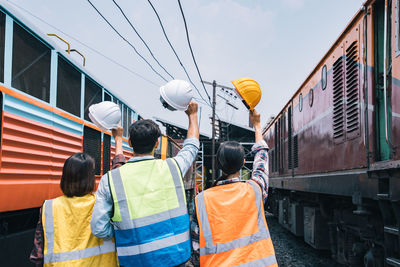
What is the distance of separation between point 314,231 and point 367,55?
3956mm

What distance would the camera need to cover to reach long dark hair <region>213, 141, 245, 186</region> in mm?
2256

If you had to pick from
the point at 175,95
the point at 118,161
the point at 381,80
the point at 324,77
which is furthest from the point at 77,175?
the point at 324,77

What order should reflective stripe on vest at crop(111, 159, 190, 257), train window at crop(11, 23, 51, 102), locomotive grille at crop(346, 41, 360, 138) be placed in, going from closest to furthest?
1. reflective stripe on vest at crop(111, 159, 190, 257)
2. train window at crop(11, 23, 51, 102)
3. locomotive grille at crop(346, 41, 360, 138)

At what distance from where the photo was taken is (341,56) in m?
5.08

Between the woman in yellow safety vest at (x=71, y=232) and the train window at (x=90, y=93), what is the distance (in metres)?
3.61

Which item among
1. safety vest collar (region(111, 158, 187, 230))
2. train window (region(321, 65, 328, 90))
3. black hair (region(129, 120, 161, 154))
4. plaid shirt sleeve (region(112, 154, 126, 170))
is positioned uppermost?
train window (region(321, 65, 328, 90))

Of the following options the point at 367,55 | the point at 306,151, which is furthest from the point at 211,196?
the point at 306,151

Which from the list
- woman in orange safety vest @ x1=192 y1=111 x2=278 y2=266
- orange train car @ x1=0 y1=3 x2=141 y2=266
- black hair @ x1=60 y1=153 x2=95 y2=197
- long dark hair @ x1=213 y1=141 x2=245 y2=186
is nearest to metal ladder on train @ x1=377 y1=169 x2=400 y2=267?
woman in orange safety vest @ x1=192 y1=111 x2=278 y2=266

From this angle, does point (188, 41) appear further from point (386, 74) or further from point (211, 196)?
point (211, 196)

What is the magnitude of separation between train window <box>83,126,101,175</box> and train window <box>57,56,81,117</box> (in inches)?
17.5

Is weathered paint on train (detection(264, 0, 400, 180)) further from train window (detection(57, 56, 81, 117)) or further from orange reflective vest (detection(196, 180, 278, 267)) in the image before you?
train window (detection(57, 56, 81, 117))

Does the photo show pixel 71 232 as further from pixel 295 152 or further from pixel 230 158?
pixel 295 152

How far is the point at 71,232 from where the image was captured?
2.28 metres

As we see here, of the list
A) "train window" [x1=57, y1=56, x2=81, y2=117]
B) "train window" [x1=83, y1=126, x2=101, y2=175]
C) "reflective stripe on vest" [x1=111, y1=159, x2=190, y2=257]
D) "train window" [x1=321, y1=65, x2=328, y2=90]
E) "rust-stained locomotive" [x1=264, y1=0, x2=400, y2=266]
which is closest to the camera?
"reflective stripe on vest" [x1=111, y1=159, x2=190, y2=257]
